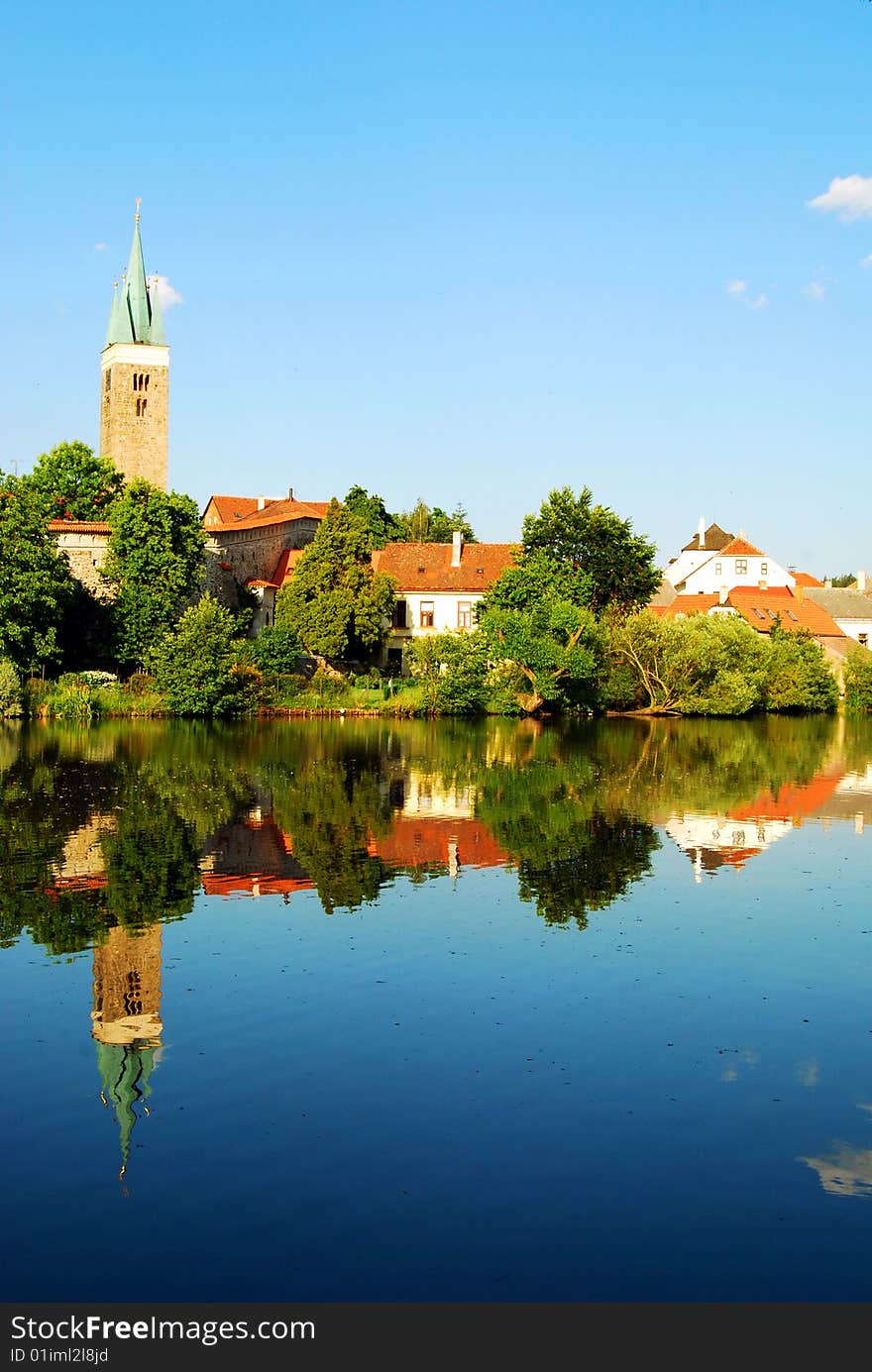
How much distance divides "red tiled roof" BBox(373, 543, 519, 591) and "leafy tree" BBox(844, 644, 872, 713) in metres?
18.3

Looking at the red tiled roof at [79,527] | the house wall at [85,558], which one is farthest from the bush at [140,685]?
the red tiled roof at [79,527]

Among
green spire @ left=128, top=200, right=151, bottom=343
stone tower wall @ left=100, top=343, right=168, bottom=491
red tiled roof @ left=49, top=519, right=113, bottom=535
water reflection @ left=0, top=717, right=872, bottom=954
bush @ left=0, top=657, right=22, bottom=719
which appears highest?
green spire @ left=128, top=200, right=151, bottom=343

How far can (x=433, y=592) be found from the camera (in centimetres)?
6419

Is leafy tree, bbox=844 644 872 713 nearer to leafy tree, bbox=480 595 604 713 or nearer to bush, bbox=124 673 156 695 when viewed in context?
leafy tree, bbox=480 595 604 713

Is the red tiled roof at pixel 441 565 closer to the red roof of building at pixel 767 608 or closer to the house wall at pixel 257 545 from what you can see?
the house wall at pixel 257 545

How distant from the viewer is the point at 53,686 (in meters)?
47.5

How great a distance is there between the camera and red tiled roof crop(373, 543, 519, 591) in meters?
64.6

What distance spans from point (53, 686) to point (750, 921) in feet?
120

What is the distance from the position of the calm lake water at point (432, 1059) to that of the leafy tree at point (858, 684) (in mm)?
42914

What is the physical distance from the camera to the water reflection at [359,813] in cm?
1753

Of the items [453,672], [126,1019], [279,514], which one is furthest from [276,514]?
[126,1019]

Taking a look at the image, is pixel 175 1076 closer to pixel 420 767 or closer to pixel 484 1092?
pixel 484 1092

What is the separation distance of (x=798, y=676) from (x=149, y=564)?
3046 centimetres

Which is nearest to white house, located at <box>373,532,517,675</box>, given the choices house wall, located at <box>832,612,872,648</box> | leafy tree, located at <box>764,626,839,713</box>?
leafy tree, located at <box>764,626,839,713</box>
